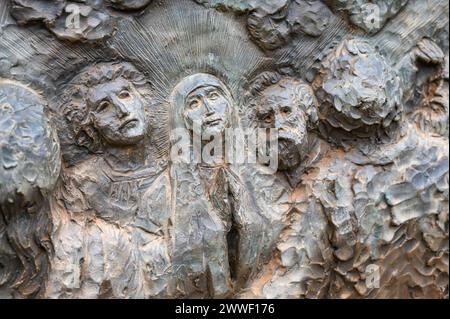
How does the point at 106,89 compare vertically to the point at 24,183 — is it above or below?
above

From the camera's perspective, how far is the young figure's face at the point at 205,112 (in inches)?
78.4

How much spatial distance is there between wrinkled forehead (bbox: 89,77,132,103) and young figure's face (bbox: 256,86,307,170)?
334 millimetres

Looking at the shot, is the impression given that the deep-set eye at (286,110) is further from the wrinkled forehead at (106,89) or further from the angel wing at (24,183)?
the angel wing at (24,183)

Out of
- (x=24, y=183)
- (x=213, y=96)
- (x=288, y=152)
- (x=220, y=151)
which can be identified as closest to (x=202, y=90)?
(x=213, y=96)

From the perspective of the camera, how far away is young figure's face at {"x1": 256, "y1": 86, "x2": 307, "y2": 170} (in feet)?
6.77

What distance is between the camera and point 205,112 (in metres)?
1.99

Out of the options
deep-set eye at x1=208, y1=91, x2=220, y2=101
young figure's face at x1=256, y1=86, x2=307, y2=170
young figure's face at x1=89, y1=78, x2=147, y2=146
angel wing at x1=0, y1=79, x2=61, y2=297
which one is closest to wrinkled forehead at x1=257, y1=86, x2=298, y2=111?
young figure's face at x1=256, y1=86, x2=307, y2=170

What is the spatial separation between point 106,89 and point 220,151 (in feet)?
0.97

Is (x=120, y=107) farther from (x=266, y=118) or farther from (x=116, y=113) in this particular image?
(x=266, y=118)

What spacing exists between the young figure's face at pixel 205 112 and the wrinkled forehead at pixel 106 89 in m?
0.15

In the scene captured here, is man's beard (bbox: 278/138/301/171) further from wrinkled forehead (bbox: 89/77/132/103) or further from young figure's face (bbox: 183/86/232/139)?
wrinkled forehead (bbox: 89/77/132/103)

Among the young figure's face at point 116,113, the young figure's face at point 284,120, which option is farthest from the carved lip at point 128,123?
the young figure's face at point 284,120

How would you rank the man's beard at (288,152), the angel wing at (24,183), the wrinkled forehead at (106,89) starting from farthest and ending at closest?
the man's beard at (288,152)
the wrinkled forehead at (106,89)
the angel wing at (24,183)

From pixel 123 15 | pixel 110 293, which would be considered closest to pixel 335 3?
pixel 123 15
